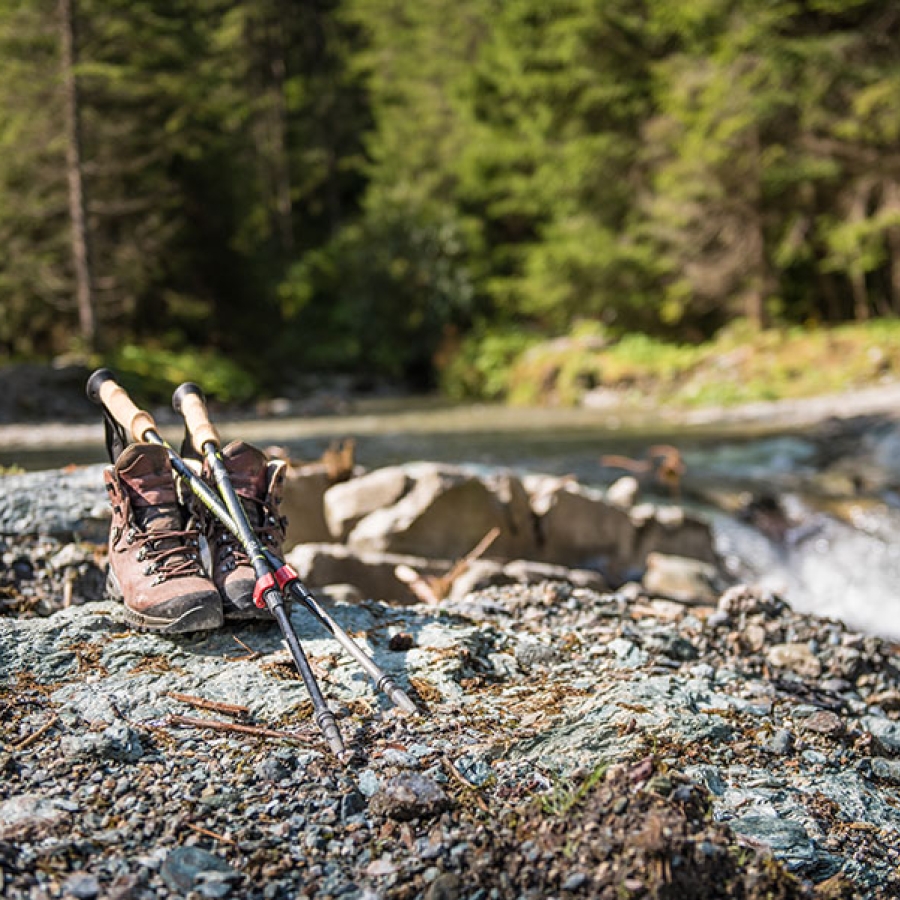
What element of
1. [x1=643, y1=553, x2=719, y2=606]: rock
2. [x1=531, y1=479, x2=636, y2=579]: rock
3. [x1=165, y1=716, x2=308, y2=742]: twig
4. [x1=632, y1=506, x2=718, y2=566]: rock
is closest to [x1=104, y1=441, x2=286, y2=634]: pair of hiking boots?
[x1=165, y1=716, x2=308, y2=742]: twig

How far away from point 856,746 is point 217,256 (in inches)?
770

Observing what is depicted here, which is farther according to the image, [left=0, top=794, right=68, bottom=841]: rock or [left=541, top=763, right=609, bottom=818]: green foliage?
[left=541, top=763, right=609, bottom=818]: green foliage

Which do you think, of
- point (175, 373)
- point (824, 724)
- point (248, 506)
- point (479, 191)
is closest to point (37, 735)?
point (248, 506)

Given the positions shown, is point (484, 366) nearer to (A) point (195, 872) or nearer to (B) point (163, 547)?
(B) point (163, 547)

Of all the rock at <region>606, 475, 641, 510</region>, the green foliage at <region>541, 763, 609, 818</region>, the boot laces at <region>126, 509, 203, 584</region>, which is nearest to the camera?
the green foliage at <region>541, 763, 609, 818</region>

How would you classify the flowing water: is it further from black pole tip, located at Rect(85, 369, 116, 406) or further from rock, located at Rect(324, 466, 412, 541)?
black pole tip, located at Rect(85, 369, 116, 406)

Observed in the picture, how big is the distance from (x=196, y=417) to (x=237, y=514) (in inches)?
24.2

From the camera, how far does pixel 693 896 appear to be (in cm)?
173

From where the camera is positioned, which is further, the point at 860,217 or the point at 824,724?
the point at 860,217

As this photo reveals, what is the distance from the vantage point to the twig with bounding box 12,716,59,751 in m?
2.15

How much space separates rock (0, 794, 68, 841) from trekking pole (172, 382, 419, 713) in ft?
2.86

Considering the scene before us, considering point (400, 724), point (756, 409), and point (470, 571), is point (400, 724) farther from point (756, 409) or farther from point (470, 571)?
point (756, 409)

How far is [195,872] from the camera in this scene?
1.76 metres

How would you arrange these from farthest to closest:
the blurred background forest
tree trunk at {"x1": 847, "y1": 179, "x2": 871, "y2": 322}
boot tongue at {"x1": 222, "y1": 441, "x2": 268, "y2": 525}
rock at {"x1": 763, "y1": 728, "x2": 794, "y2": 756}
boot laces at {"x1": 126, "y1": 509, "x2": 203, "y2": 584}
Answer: tree trunk at {"x1": 847, "y1": 179, "x2": 871, "y2": 322}
the blurred background forest
boot tongue at {"x1": 222, "y1": 441, "x2": 268, "y2": 525}
boot laces at {"x1": 126, "y1": 509, "x2": 203, "y2": 584}
rock at {"x1": 763, "y1": 728, "x2": 794, "y2": 756}
